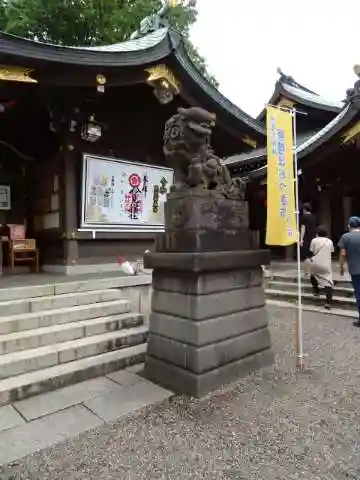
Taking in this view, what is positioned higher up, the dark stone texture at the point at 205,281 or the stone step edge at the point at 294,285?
the dark stone texture at the point at 205,281

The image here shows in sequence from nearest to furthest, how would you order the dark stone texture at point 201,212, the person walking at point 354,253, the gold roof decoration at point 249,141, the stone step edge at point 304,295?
the dark stone texture at point 201,212
the person walking at point 354,253
the stone step edge at point 304,295
the gold roof decoration at point 249,141

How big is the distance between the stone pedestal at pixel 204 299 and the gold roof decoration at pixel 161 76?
13.4 feet

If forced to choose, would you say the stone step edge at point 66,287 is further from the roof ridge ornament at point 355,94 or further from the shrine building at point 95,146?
the roof ridge ornament at point 355,94

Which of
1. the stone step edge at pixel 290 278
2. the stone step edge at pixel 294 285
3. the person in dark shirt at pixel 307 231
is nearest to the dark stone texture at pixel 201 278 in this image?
the stone step edge at pixel 294 285

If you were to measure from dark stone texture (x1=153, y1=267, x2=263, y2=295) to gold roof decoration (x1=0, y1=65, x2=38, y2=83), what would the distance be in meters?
3.85

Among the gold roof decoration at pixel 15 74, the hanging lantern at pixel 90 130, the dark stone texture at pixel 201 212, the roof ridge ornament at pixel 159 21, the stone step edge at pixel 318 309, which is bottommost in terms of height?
the stone step edge at pixel 318 309

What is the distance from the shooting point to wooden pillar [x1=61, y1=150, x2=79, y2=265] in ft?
24.2

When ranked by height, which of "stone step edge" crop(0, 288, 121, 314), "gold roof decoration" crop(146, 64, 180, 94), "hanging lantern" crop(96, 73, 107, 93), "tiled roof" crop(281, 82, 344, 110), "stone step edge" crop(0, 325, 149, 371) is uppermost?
"tiled roof" crop(281, 82, 344, 110)

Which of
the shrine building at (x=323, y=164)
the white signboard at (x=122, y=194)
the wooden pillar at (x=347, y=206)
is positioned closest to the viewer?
the white signboard at (x=122, y=194)

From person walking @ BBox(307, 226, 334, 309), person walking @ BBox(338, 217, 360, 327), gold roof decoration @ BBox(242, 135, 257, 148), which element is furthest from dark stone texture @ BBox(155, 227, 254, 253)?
gold roof decoration @ BBox(242, 135, 257, 148)

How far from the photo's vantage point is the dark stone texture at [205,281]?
12.7 ft

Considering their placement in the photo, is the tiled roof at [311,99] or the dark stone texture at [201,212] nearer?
the dark stone texture at [201,212]

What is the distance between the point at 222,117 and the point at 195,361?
6792 millimetres

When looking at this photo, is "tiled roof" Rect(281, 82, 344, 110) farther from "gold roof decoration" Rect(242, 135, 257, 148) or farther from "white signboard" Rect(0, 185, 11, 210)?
"white signboard" Rect(0, 185, 11, 210)
